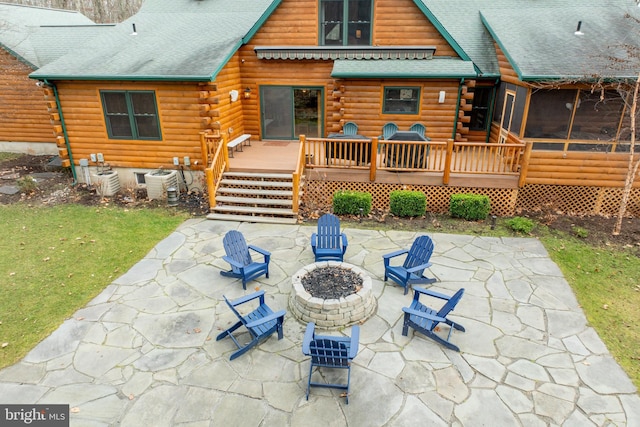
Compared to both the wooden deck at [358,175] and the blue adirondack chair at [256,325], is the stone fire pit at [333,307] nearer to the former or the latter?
the blue adirondack chair at [256,325]

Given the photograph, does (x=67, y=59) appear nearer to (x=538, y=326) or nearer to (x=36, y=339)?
(x=36, y=339)

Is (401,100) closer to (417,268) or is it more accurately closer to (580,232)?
(580,232)

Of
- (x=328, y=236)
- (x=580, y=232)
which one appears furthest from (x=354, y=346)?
(x=580, y=232)

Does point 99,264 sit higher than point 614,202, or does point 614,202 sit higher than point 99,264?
point 614,202

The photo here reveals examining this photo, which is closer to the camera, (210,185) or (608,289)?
(608,289)

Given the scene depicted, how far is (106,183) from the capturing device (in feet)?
42.5

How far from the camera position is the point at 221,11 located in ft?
55.2

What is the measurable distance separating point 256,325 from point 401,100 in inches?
412

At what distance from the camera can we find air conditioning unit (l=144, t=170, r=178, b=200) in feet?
41.4

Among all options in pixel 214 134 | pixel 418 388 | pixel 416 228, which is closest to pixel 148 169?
pixel 214 134

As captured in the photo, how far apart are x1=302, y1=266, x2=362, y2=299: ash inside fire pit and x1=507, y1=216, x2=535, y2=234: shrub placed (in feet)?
17.8

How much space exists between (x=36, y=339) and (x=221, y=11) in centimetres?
1479

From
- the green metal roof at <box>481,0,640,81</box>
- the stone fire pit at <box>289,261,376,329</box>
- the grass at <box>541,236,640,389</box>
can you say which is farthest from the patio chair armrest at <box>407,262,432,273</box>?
the green metal roof at <box>481,0,640,81</box>

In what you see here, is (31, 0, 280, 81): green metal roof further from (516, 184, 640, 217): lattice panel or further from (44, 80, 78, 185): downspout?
(516, 184, 640, 217): lattice panel
